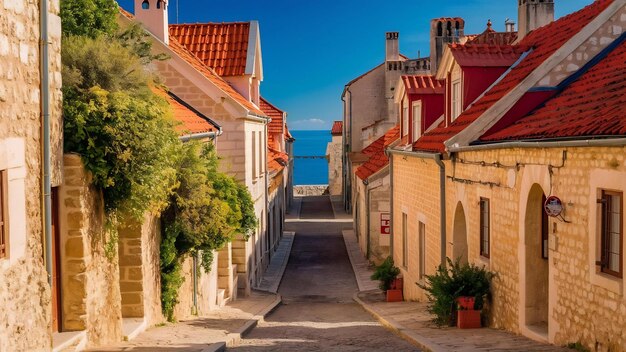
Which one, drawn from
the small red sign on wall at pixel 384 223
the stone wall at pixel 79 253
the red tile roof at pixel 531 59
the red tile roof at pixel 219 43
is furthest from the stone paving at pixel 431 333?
the red tile roof at pixel 219 43

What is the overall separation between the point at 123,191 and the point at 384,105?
33323mm

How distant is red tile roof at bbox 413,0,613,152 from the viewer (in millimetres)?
14117

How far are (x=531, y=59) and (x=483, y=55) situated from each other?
1.13m

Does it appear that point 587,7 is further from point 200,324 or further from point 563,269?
point 200,324

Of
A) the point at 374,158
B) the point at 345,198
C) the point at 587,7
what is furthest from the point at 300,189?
the point at 587,7

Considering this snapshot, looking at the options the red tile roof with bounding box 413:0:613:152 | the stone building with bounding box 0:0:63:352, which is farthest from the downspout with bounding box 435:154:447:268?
the stone building with bounding box 0:0:63:352

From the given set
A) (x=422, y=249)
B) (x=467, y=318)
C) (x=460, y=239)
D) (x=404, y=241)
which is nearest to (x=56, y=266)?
(x=467, y=318)

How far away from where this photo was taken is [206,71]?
21609 mm

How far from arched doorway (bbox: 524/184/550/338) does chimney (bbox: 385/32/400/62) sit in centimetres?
3096

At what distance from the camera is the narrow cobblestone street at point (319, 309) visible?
12422 mm

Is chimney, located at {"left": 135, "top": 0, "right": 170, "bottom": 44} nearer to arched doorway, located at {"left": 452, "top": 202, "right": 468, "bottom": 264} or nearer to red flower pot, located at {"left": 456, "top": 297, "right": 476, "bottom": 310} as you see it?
arched doorway, located at {"left": 452, "top": 202, "right": 468, "bottom": 264}

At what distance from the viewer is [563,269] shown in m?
9.95

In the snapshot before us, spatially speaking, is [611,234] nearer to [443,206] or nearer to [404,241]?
[443,206]

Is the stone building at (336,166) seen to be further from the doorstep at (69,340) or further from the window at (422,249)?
the doorstep at (69,340)
